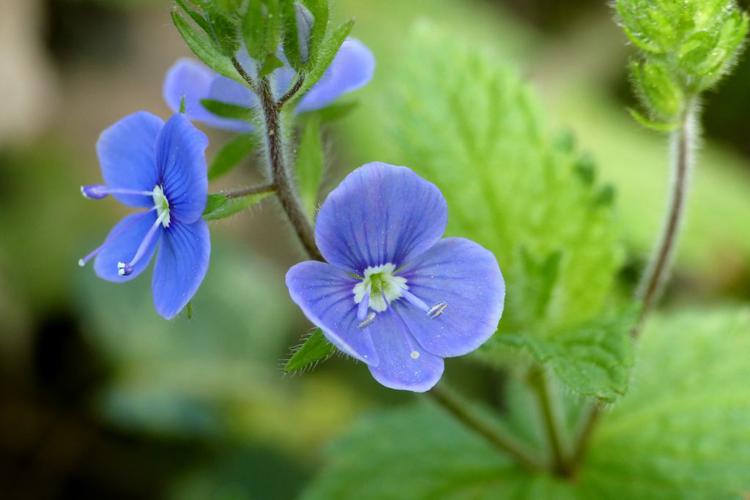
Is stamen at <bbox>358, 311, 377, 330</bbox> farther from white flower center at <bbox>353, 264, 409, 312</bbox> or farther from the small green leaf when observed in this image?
the small green leaf

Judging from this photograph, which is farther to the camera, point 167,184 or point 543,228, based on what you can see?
point 543,228

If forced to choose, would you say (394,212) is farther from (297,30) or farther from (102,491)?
(102,491)

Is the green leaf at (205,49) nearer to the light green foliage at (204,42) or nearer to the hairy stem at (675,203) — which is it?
the light green foliage at (204,42)

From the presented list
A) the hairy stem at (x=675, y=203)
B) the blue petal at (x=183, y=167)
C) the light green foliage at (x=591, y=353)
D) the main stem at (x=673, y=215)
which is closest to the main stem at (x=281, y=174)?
the blue petal at (x=183, y=167)

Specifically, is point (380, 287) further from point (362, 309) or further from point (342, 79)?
point (342, 79)

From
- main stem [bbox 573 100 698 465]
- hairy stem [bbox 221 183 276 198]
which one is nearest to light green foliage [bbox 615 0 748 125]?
main stem [bbox 573 100 698 465]

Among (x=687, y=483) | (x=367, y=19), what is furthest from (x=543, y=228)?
(x=367, y=19)

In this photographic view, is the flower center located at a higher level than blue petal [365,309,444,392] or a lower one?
higher
